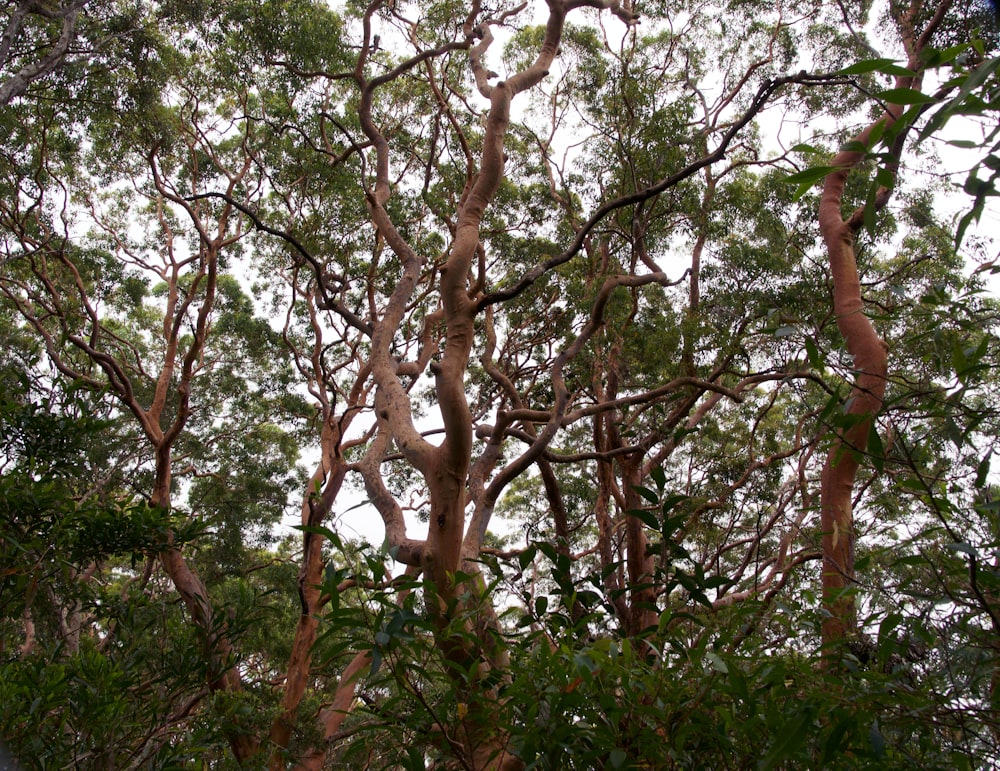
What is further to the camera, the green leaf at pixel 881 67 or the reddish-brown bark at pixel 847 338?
the reddish-brown bark at pixel 847 338

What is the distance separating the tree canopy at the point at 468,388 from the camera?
156cm

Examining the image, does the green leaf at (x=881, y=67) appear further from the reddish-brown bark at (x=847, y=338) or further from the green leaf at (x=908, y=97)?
the reddish-brown bark at (x=847, y=338)

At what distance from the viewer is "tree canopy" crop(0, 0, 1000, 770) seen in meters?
1.56

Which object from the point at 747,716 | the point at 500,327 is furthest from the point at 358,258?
the point at 747,716

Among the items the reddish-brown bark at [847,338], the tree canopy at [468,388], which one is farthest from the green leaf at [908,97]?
the reddish-brown bark at [847,338]

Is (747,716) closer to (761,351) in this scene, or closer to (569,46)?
(761,351)

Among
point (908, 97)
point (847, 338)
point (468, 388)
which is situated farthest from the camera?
point (468, 388)

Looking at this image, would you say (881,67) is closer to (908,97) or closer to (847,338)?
(908,97)

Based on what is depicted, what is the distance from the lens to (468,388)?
9.34m

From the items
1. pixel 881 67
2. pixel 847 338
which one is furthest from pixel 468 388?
pixel 881 67

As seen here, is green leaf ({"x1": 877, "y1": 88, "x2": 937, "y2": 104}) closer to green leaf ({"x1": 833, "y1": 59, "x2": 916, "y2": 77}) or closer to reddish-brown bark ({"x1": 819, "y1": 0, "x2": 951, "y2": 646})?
green leaf ({"x1": 833, "y1": 59, "x2": 916, "y2": 77})

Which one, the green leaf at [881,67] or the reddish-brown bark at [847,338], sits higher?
the reddish-brown bark at [847,338]

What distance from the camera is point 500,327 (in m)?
9.02

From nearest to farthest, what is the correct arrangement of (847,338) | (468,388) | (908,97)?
1. (908,97)
2. (847,338)
3. (468,388)
